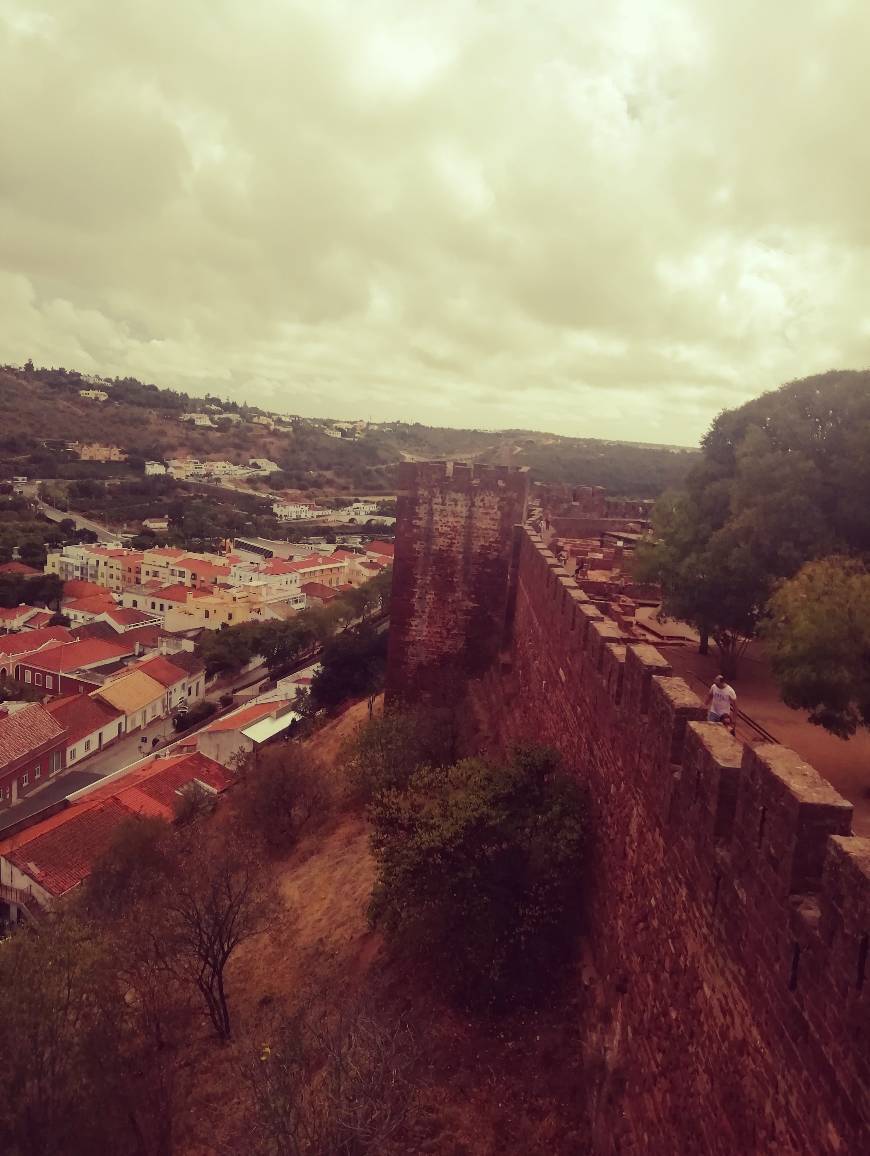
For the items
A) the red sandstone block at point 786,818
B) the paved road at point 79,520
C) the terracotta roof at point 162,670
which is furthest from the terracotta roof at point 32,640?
the red sandstone block at point 786,818

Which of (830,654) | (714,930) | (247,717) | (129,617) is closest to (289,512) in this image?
(129,617)

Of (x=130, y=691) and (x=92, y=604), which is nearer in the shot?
(x=130, y=691)

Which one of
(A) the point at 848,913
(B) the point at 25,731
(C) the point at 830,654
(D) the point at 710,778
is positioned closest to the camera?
(A) the point at 848,913

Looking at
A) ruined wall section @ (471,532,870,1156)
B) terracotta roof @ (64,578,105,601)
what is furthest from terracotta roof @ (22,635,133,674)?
ruined wall section @ (471,532,870,1156)

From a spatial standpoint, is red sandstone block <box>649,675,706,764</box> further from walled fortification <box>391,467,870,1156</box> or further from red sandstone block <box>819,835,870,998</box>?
red sandstone block <box>819,835,870,998</box>

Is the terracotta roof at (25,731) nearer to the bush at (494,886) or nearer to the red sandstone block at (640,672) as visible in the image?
the bush at (494,886)

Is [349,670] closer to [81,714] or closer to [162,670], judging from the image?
[81,714]
